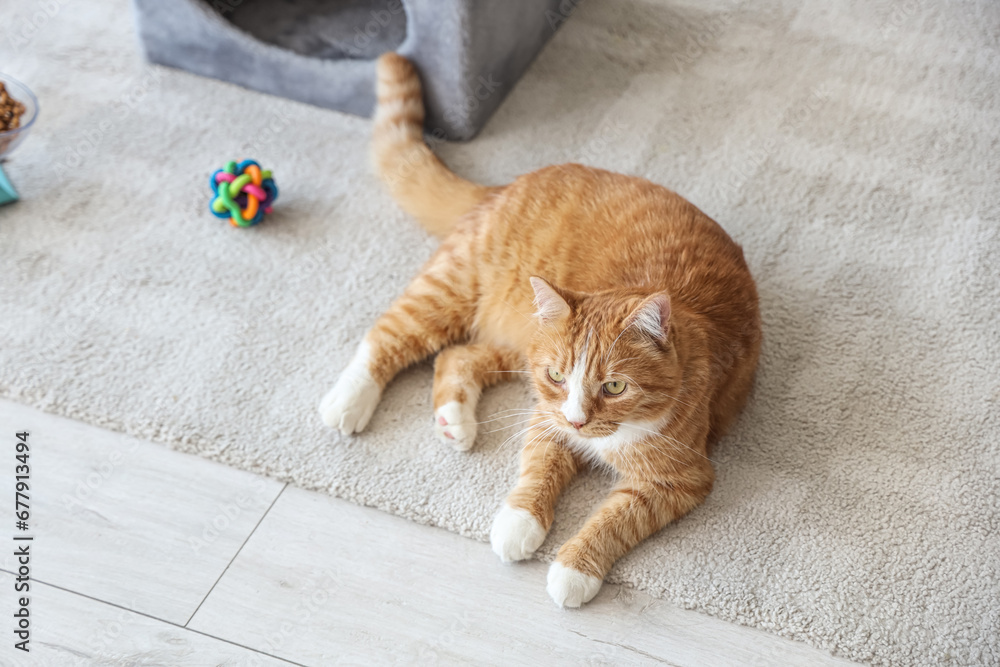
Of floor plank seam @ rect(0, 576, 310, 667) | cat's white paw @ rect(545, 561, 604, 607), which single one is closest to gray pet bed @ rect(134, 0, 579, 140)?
cat's white paw @ rect(545, 561, 604, 607)

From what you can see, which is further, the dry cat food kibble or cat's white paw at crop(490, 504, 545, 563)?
the dry cat food kibble

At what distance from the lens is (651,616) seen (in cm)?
172

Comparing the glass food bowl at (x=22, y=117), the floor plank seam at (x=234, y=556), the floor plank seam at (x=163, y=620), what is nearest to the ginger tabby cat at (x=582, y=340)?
the floor plank seam at (x=234, y=556)

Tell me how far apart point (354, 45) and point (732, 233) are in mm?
1654

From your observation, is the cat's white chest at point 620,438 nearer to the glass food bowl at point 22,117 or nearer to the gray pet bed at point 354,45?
the gray pet bed at point 354,45

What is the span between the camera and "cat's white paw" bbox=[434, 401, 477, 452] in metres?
1.98

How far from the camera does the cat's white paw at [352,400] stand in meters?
2.01

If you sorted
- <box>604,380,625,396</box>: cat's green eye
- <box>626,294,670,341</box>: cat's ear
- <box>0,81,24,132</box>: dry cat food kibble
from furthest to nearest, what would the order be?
1. <box>0,81,24,132</box>: dry cat food kibble
2. <box>604,380,625,396</box>: cat's green eye
3. <box>626,294,670,341</box>: cat's ear

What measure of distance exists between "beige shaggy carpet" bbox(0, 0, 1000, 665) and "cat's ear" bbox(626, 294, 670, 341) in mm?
527

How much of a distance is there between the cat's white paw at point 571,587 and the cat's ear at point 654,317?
0.53 meters

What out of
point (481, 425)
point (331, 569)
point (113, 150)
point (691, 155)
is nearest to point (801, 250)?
point (691, 155)

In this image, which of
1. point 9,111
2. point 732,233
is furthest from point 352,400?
point 9,111

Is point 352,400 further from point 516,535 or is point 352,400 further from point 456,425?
point 516,535

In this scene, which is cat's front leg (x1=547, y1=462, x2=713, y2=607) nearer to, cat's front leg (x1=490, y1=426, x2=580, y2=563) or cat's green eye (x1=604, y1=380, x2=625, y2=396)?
cat's front leg (x1=490, y1=426, x2=580, y2=563)
